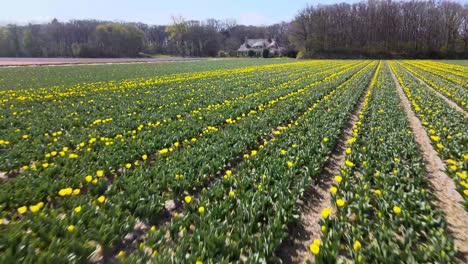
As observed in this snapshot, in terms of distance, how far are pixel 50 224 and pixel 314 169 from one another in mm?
3916

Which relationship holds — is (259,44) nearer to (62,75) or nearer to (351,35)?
(351,35)

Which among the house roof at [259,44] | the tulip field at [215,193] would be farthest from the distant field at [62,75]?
the house roof at [259,44]

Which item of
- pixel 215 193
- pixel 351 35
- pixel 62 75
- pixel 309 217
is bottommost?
pixel 309 217

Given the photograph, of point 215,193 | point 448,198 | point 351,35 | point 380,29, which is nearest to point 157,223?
point 215,193

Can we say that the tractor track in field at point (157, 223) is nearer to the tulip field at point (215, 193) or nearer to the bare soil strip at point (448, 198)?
the tulip field at point (215, 193)

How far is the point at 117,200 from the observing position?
11.1ft

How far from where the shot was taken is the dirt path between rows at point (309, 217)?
9.13 ft

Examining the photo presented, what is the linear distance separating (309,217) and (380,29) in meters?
90.0

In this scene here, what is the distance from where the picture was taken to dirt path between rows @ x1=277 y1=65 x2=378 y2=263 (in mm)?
2783

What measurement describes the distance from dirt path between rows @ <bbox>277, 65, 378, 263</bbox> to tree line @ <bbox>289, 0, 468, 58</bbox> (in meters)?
70.0

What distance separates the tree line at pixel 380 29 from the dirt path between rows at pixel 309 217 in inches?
2757

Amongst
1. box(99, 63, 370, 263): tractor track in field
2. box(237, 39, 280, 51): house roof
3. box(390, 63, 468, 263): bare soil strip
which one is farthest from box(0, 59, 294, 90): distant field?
box(237, 39, 280, 51): house roof

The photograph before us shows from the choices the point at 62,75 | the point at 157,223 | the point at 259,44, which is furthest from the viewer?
the point at 259,44

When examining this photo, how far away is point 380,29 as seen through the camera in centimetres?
7525
